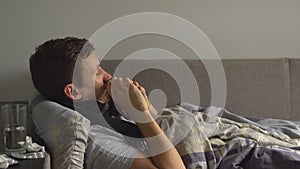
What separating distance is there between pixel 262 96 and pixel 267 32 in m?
0.35

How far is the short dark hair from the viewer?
1506 mm

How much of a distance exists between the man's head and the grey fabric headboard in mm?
449

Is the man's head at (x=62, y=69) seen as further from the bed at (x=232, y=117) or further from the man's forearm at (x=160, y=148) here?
the man's forearm at (x=160, y=148)

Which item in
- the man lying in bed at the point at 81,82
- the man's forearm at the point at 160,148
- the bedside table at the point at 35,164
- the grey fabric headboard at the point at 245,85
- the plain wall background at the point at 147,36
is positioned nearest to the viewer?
the bedside table at the point at 35,164

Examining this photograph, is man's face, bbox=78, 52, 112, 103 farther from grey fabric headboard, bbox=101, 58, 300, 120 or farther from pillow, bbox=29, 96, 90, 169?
grey fabric headboard, bbox=101, 58, 300, 120

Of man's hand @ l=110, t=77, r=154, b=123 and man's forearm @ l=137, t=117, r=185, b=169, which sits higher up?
man's hand @ l=110, t=77, r=154, b=123

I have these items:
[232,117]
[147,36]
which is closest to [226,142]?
[232,117]

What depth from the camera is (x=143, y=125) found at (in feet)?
4.50

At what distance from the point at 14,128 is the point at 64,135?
13cm

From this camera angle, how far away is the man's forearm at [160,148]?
4.34ft

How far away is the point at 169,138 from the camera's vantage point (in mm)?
1463

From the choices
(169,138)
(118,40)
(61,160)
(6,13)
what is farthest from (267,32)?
(61,160)

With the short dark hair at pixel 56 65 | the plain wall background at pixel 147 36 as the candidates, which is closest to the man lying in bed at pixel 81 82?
the short dark hair at pixel 56 65

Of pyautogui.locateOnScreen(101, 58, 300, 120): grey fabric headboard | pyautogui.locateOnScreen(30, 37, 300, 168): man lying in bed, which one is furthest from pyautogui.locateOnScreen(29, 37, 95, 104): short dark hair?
pyautogui.locateOnScreen(101, 58, 300, 120): grey fabric headboard
